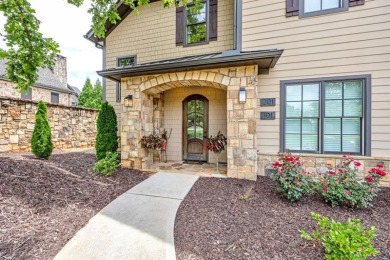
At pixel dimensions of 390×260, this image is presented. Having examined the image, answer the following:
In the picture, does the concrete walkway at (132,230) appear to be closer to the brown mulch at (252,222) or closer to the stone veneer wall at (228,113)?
the brown mulch at (252,222)

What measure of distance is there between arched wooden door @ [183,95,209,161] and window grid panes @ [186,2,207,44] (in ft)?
6.22

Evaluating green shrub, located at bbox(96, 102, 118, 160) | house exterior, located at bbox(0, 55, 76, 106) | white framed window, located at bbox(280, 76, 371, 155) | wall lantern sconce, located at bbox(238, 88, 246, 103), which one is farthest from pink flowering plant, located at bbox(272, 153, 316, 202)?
house exterior, located at bbox(0, 55, 76, 106)

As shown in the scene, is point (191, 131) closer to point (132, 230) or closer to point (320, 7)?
point (132, 230)

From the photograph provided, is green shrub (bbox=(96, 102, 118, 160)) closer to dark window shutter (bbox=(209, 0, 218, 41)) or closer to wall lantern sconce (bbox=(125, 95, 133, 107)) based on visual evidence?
wall lantern sconce (bbox=(125, 95, 133, 107))

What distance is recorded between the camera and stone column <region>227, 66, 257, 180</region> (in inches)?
183

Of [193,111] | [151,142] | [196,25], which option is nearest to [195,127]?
[193,111]

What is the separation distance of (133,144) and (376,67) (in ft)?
20.2

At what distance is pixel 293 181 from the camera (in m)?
3.55

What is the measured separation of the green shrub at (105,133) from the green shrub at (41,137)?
1.48 m

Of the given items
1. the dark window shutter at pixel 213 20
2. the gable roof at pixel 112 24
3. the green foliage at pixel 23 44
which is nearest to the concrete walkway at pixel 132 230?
the green foliage at pixel 23 44

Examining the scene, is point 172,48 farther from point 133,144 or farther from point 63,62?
point 63,62

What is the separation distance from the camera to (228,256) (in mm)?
2215

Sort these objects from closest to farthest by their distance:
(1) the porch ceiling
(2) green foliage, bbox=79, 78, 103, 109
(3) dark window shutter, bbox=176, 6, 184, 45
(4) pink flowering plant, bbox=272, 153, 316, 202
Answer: (4) pink flowering plant, bbox=272, 153, 316, 202, (1) the porch ceiling, (3) dark window shutter, bbox=176, 6, 184, 45, (2) green foliage, bbox=79, 78, 103, 109

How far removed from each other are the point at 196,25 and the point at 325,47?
3884 mm
